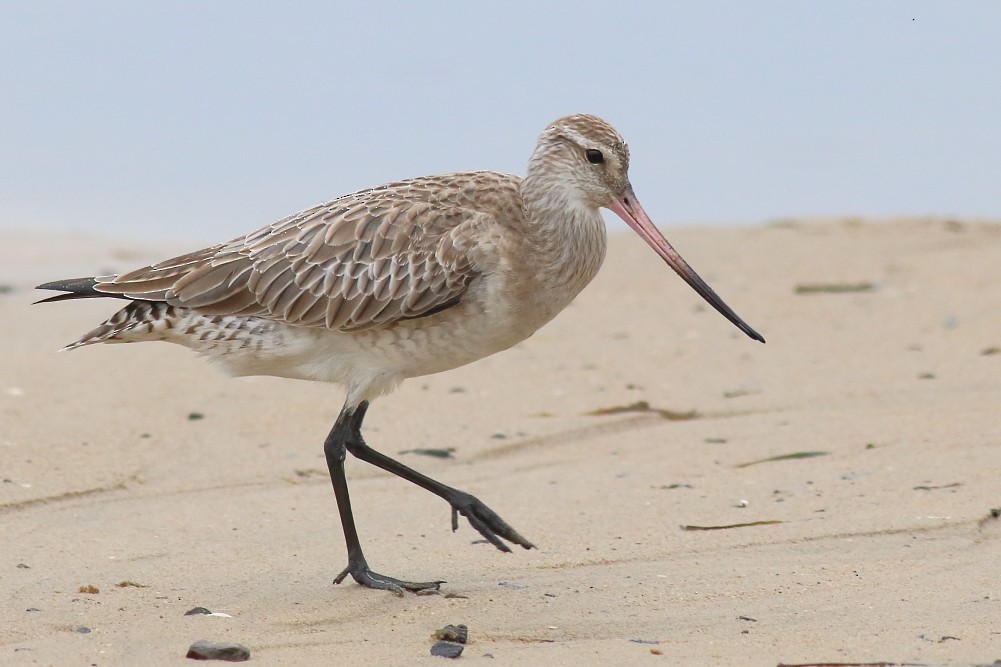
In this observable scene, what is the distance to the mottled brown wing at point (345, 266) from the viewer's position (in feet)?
20.5

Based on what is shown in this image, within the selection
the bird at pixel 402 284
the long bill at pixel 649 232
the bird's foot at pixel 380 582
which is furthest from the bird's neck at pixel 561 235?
the bird's foot at pixel 380 582

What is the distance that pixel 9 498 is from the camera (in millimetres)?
7285

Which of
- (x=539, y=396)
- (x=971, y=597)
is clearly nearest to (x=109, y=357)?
(x=539, y=396)

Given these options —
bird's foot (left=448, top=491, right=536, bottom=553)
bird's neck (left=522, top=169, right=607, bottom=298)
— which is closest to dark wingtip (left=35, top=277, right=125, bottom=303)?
bird's foot (left=448, top=491, right=536, bottom=553)

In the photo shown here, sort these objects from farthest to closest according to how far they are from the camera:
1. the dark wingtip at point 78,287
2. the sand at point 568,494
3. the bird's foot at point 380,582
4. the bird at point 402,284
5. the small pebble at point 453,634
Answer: the dark wingtip at point 78,287 → the bird at point 402,284 → the bird's foot at point 380,582 → the sand at point 568,494 → the small pebble at point 453,634

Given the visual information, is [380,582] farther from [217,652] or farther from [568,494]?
[568,494]

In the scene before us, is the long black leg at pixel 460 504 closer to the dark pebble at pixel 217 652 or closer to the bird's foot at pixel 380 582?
the bird's foot at pixel 380 582

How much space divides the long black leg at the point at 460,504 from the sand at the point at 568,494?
190 millimetres

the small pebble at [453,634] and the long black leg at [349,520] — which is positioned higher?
the long black leg at [349,520]

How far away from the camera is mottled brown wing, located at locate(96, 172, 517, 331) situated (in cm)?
625

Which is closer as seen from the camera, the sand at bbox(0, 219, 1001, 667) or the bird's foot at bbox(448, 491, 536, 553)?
the sand at bbox(0, 219, 1001, 667)

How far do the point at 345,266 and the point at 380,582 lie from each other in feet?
4.76

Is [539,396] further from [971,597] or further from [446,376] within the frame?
[971,597]

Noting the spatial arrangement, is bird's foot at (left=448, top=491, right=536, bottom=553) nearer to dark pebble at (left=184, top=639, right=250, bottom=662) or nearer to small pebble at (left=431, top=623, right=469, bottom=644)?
small pebble at (left=431, top=623, right=469, bottom=644)
